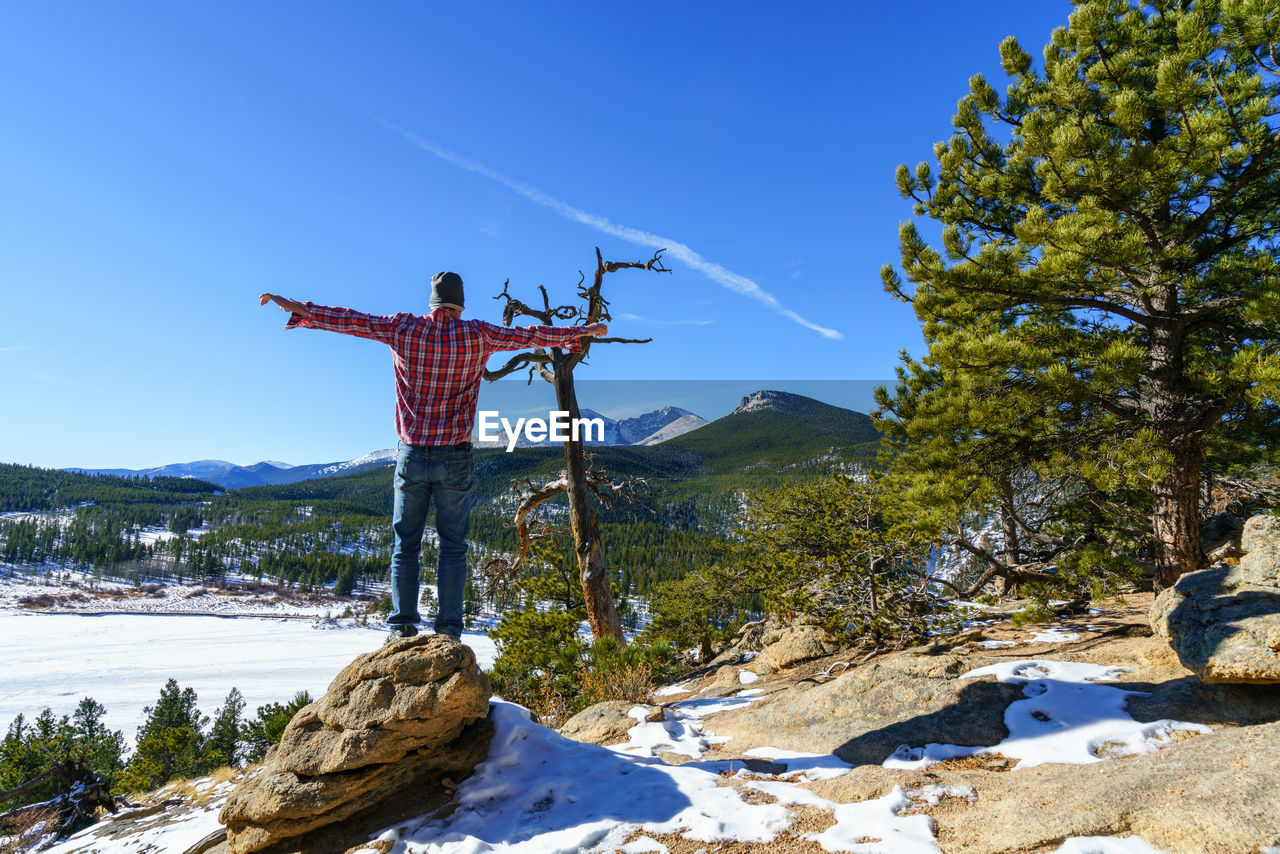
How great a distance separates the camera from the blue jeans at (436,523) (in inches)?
163

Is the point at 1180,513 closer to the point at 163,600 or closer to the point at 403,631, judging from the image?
the point at 403,631

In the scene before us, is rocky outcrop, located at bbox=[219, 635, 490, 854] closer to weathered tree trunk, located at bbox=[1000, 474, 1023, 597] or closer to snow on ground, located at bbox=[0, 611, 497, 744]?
weathered tree trunk, located at bbox=[1000, 474, 1023, 597]

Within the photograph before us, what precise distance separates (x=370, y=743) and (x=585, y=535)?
5889 millimetres

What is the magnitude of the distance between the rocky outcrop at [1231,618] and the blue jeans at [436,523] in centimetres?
534

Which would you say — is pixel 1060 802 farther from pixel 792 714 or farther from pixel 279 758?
pixel 279 758

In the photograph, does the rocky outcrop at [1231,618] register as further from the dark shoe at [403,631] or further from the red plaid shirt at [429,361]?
the dark shoe at [403,631]

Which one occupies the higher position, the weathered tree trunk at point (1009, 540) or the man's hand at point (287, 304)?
the man's hand at point (287, 304)

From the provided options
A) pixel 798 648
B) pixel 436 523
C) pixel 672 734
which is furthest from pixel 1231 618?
pixel 436 523

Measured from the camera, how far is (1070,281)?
20.6 ft

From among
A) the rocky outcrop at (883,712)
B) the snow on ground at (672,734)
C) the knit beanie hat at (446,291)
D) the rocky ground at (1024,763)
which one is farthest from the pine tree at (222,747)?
the knit beanie hat at (446,291)

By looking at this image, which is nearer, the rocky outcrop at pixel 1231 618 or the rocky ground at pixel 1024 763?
the rocky ground at pixel 1024 763

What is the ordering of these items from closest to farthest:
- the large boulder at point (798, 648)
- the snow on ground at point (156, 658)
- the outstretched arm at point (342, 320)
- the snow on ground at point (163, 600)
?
the outstretched arm at point (342, 320), the large boulder at point (798, 648), the snow on ground at point (156, 658), the snow on ground at point (163, 600)

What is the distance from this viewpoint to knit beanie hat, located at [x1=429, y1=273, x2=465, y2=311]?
4340 millimetres

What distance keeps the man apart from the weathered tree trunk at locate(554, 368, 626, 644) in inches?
205
